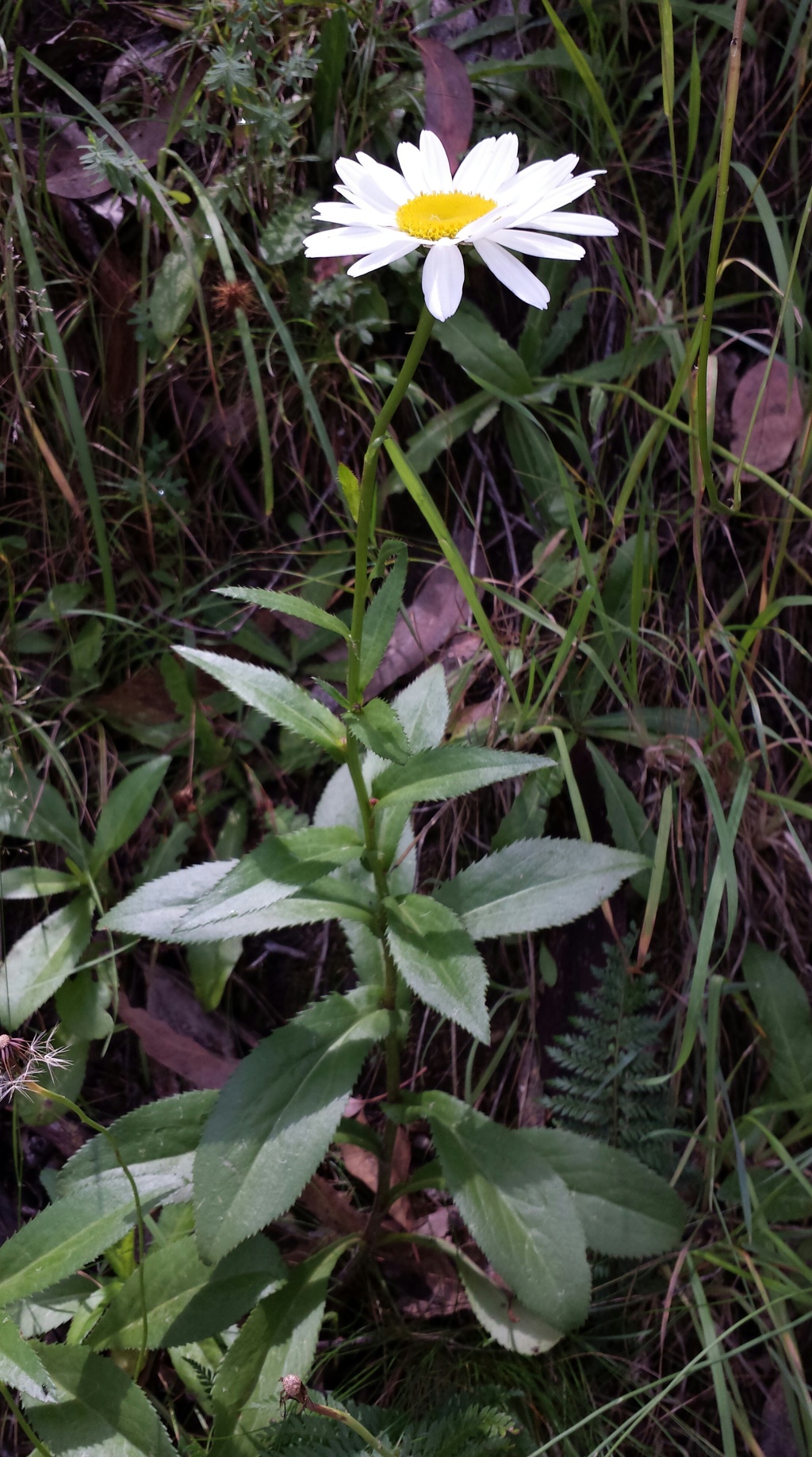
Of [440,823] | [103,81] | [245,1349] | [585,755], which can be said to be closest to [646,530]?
[585,755]

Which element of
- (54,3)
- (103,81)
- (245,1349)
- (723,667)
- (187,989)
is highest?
(54,3)

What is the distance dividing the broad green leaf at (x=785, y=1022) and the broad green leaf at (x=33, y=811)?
1176mm

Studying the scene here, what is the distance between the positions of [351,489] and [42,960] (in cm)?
105

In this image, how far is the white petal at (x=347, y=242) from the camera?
96 cm

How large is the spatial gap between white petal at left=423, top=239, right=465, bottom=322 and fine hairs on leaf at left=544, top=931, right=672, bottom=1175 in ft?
3.43

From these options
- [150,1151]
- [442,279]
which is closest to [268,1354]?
[150,1151]

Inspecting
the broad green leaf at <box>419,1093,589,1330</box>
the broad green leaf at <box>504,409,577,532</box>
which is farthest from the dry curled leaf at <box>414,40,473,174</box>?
the broad green leaf at <box>419,1093,589,1330</box>

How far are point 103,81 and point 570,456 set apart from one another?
111 cm

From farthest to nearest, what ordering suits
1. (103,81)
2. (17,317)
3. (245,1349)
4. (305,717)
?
(103,81) < (17,317) < (245,1349) < (305,717)

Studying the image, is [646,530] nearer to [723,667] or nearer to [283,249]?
[723,667]

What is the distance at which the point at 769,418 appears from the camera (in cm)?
176

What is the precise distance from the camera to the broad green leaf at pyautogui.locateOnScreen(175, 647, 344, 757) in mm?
1246

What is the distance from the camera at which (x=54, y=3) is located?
5.97ft

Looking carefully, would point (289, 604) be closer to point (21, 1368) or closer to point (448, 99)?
point (21, 1368)
